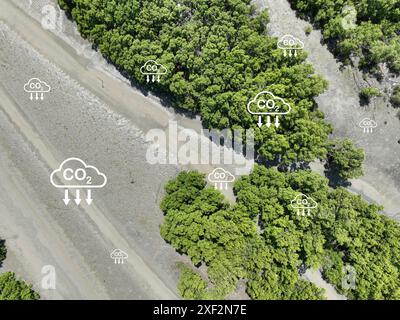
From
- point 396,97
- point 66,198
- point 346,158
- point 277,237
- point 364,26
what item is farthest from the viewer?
point 66,198

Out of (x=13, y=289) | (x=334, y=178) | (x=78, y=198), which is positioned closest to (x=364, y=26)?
(x=334, y=178)

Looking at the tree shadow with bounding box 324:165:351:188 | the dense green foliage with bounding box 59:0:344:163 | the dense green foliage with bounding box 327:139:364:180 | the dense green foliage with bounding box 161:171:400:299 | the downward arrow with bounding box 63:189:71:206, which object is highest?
the dense green foliage with bounding box 59:0:344:163

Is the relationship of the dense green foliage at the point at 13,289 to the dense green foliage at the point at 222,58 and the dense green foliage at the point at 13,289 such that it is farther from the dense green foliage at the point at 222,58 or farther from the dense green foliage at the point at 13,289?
the dense green foliage at the point at 222,58

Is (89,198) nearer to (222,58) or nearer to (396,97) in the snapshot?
(222,58)

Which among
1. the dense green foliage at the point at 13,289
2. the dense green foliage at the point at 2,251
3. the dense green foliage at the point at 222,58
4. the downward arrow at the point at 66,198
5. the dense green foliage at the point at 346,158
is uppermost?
the dense green foliage at the point at 222,58

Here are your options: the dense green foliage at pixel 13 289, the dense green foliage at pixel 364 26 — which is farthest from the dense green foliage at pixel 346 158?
the dense green foliage at pixel 13 289

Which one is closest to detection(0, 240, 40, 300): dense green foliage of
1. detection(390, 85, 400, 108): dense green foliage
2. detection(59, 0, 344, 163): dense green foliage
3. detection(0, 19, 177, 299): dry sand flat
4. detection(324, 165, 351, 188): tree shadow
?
detection(0, 19, 177, 299): dry sand flat

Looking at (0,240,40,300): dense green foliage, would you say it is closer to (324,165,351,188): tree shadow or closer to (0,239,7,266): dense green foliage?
(0,239,7,266): dense green foliage
